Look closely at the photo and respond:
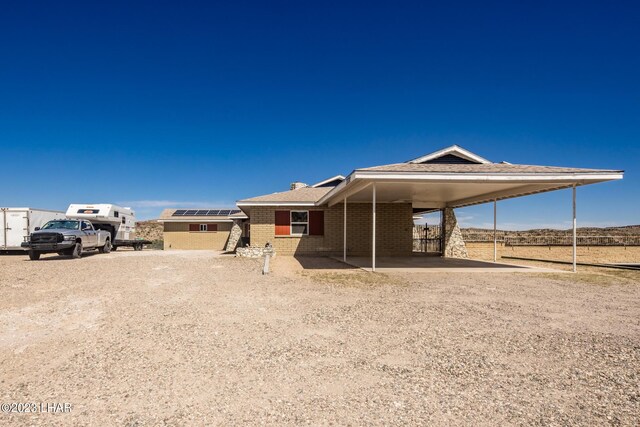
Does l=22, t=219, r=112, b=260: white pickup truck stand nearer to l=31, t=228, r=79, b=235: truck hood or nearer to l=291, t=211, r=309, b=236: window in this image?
l=31, t=228, r=79, b=235: truck hood

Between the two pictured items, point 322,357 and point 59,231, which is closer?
point 322,357

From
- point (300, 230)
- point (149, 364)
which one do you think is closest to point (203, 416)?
point (149, 364)

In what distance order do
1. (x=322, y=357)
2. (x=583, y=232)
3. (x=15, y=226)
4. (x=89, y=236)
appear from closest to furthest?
(x=322, y=357), (x=89, y=236), (x=15, y=226), (x=583, y=232)

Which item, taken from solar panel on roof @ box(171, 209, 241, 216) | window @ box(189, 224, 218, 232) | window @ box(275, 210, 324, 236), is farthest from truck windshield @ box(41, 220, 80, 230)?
window @ box(189, 224, 218, 232)

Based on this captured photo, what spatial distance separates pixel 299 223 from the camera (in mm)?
19547

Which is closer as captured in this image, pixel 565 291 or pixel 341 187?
pixel 565 291

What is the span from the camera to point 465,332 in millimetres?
5121

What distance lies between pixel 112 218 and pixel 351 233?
15.4 m

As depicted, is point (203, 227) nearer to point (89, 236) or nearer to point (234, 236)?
point (234, 236)

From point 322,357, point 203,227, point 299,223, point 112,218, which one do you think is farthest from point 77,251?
point 322,357

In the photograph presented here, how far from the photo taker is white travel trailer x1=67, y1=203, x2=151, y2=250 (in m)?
21.5

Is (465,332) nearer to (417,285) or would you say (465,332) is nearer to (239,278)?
(417,285)

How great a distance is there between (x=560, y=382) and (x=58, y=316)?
7323 mm

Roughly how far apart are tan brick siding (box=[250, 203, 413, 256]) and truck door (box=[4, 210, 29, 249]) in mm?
12964
